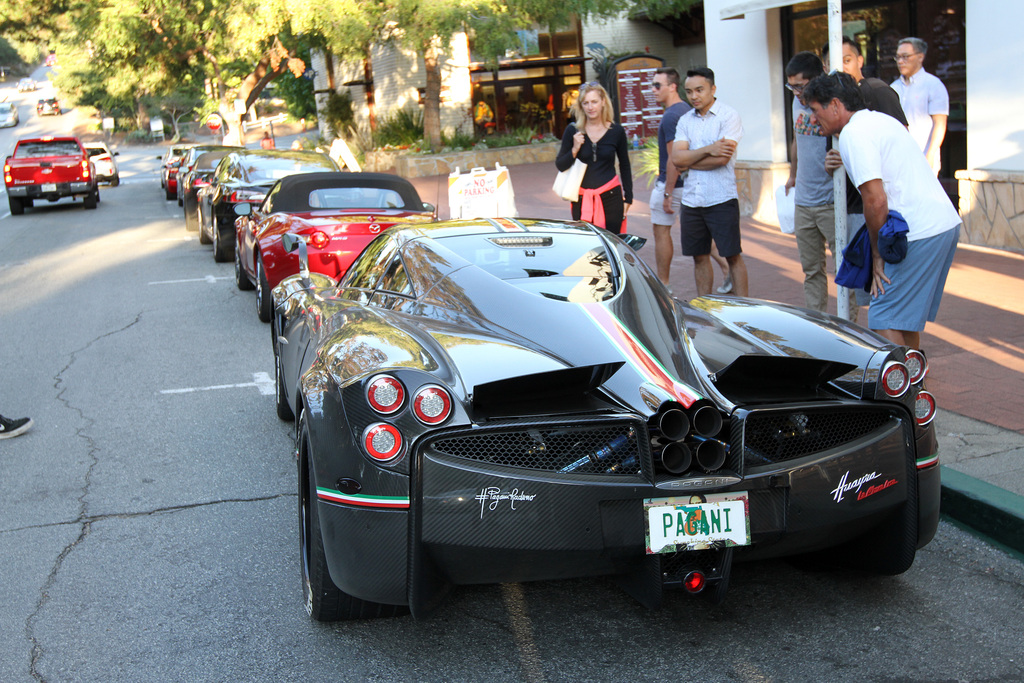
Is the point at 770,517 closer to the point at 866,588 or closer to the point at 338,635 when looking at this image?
the point at 866,588

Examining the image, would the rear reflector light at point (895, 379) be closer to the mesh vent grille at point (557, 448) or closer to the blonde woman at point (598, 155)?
the mesh vent grille at point (557, 448)

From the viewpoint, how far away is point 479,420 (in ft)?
9.84

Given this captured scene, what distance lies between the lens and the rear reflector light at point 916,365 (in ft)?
11.3

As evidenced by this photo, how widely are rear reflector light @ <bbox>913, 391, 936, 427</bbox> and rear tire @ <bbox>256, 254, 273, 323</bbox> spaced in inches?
256

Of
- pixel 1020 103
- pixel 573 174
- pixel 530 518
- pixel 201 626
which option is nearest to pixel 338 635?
pixel 201 626

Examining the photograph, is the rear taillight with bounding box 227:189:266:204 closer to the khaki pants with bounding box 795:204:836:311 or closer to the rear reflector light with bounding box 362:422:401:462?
the khaki pants with bounding box 795:204:836:311

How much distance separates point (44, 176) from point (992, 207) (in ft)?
69.8

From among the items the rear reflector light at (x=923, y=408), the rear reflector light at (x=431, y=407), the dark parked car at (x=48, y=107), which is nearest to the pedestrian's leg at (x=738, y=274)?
the rear reflector light at (x=923, y=408)

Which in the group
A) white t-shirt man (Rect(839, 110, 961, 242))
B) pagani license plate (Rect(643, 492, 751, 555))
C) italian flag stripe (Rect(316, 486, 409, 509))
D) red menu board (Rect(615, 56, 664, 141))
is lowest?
pagani license plate (Rect(643, 492, 751, 555))

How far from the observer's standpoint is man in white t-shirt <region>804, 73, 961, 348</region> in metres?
4.85

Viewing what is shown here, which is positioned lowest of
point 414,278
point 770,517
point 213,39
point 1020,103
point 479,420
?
point 770,517

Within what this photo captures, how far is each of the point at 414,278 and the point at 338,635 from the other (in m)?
1.54

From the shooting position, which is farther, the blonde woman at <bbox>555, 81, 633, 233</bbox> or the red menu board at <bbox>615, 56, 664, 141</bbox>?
the red menu board at <bbox>615, 56, 664, 141</bbox>

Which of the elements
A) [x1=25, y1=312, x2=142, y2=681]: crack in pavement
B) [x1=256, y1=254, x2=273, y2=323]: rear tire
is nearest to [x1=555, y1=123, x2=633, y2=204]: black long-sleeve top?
[x1=256, y1=254, x2=273, y2=323]: rear tire
